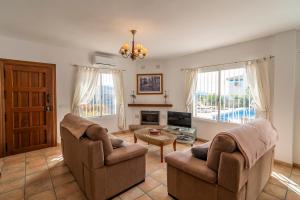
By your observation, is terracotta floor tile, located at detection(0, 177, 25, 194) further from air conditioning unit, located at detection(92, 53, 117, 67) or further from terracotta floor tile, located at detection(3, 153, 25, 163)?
air conditioning unit, located at detection(92, 53, 117, 67)

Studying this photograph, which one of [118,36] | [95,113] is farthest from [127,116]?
[118,36]

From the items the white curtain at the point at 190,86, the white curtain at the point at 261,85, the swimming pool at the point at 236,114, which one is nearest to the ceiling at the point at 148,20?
the white curtain at the point at 261,85

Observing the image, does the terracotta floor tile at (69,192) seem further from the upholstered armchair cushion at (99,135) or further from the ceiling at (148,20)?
the ceiling at (148,20)

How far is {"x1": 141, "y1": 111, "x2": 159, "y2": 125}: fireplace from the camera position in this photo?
5617 mm

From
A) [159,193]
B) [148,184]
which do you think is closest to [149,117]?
[148,184]

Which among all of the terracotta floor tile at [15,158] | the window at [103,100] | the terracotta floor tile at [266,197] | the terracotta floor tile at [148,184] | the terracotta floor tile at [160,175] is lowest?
the terracotta floor tile at [266,197]

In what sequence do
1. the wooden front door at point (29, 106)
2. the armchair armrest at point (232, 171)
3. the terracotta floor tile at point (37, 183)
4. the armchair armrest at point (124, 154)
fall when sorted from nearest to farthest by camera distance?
1. the armchair armrest at point (232, 171)
2. the armchair armrest at point (124, 154)
3. the terracotta floor tile at point (37, 183)
4. the wooden front door at point (29, 106)

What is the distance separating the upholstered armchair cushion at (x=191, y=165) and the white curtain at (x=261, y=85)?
235 cm

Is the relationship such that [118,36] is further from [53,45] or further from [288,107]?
[288,107]

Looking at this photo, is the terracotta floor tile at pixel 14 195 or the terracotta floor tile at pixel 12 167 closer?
the terracotta floor tile at pixel 14 195

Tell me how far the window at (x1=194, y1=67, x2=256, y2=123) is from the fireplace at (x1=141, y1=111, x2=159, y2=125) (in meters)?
1.41

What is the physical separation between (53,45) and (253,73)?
4.98 m

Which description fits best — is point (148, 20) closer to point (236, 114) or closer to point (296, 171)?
point (236, 114)

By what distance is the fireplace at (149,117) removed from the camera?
221 inches
